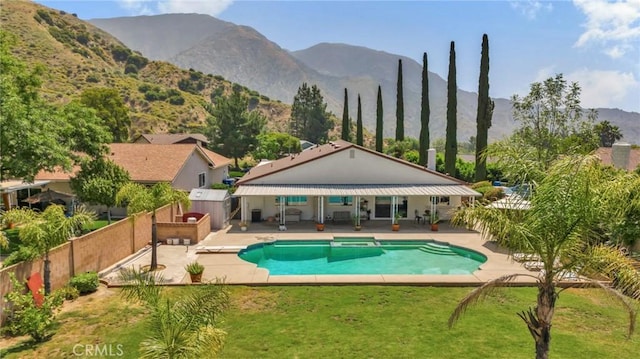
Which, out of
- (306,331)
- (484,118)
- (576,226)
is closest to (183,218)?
(306,331)

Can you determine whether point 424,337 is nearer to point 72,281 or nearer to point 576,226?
point 576,226

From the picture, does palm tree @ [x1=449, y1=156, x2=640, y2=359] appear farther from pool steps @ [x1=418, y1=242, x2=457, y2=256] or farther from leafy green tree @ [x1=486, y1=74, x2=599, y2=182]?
leafy green tree @ [x1=486, y1=74, x2=599, y2=182]

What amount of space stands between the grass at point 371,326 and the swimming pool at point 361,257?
4.46 metres

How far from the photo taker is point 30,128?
18016 millimetres

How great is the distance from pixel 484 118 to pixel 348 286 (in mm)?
30999

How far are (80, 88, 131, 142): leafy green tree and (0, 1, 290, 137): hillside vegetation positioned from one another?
17.0 m

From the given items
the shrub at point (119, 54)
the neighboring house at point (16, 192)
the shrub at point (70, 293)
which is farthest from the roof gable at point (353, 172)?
the shrub at point (119, 54)

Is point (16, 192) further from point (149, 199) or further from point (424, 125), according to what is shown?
point (424, 125)

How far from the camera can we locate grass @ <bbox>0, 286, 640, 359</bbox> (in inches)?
429

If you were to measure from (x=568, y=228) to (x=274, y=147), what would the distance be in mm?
59882

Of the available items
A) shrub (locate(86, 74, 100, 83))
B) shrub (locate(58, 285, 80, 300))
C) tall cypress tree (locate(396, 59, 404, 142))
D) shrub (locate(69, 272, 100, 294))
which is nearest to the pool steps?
shrub (locate(69, 272, 100, 294))

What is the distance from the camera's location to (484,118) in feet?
135

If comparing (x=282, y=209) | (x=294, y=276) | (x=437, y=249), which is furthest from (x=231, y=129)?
(x=294, y=276)
